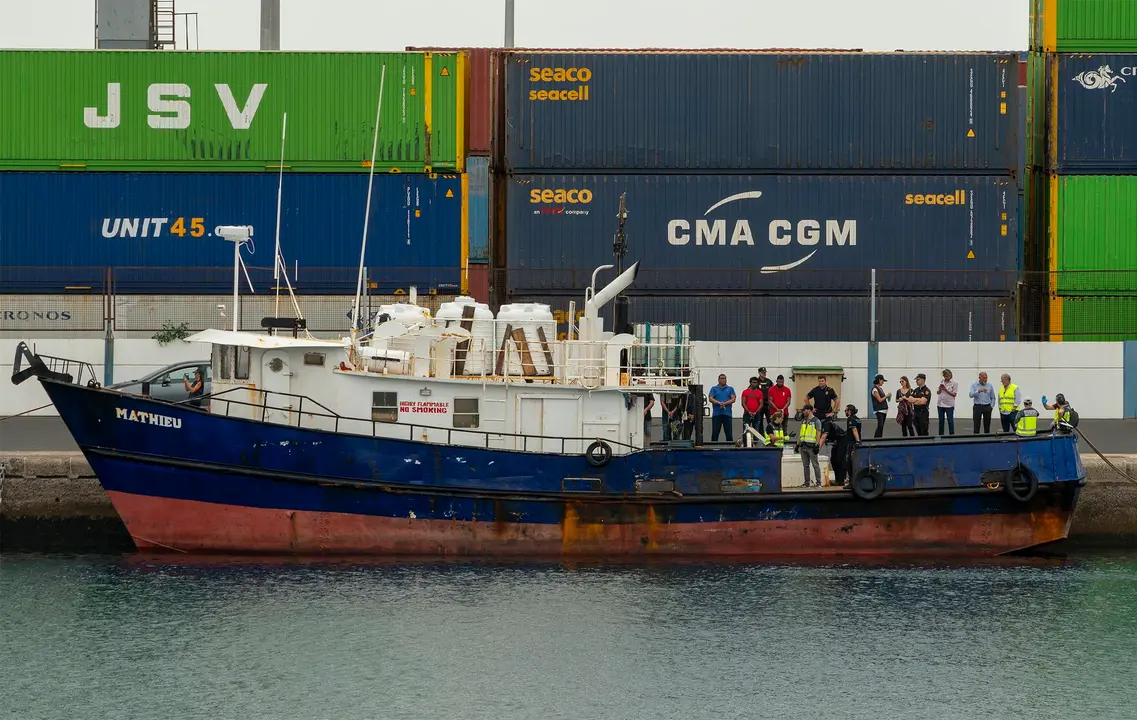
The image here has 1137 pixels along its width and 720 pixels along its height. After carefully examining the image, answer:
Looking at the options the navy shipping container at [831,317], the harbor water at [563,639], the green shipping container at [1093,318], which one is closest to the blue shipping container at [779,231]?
the navy shipping container at [831,317]

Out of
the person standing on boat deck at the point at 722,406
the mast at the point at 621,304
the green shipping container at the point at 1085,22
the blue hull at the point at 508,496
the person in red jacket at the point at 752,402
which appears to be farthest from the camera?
the green shipping container at the point at 1085,22

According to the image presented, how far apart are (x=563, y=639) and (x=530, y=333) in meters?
4.46

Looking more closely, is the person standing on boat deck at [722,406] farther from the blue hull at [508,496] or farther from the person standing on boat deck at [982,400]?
Result: the person standing on boat deck at [982,400]

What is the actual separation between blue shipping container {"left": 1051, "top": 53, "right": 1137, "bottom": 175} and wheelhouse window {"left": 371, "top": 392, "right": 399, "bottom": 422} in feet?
55.9

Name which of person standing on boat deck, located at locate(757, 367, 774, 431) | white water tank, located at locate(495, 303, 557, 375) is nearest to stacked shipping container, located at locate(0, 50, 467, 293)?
person standing on boat deck, located at locate(757, 367, 774, 431)

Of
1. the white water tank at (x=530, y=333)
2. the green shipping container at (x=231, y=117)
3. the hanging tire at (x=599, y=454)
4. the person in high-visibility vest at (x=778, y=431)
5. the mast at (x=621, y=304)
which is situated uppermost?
the green shipping container at (x=231, y=117)

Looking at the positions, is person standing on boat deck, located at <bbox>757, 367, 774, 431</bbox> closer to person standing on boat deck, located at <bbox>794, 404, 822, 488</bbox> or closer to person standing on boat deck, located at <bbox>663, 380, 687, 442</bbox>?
person standing on boat deck, located at <bbox>663, 380, 687, 442</bbox>

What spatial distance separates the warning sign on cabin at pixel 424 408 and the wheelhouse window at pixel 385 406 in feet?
0.30

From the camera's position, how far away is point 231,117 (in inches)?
1204

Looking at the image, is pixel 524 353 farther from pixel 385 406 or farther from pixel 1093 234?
pixel 1093 234

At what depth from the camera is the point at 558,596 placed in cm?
1808

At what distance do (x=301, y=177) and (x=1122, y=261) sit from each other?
54.1ft

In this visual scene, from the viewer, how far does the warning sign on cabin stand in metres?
19.3

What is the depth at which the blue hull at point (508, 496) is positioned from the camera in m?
18.9
